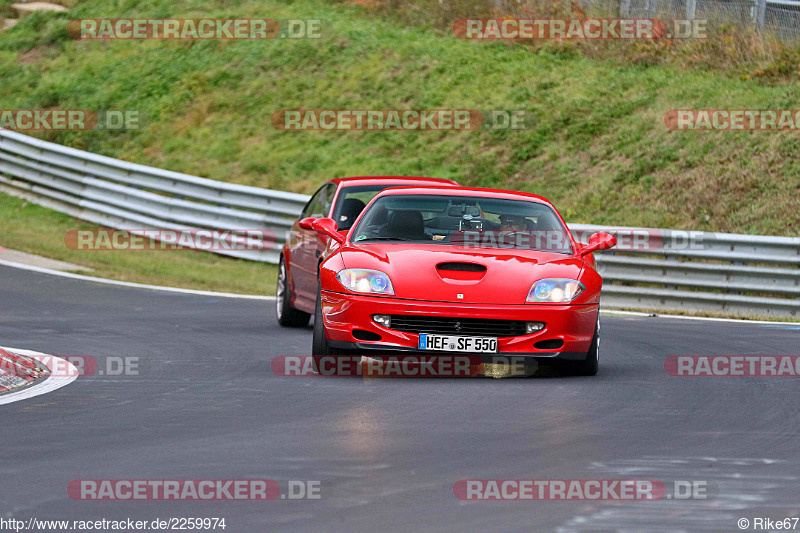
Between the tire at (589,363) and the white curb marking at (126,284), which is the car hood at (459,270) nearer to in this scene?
the tire at (589,363)

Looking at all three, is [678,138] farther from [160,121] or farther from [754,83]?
[160,121]

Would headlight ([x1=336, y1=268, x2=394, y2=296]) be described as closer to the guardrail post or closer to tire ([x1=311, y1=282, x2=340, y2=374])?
tire ([x1=311, y1=282, x2=340, y2=374])

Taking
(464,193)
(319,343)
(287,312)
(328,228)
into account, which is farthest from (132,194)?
(319,343)

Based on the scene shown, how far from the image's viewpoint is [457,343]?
930cm

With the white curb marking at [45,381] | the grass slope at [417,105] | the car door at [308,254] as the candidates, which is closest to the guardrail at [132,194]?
the grass slope at [417,105]

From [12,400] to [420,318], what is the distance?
9.26 feet

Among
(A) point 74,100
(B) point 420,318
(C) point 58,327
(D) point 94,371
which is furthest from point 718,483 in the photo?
(A) point 74,100

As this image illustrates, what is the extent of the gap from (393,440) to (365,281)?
2.73 m

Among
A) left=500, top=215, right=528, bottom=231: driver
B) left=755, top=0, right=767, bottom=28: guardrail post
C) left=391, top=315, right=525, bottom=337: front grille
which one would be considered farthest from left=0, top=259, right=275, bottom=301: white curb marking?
left=755, top=0, right=767, bottom=28: guardrail post

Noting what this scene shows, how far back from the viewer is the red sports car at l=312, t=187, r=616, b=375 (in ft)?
30.6

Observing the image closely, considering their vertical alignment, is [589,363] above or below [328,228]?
below

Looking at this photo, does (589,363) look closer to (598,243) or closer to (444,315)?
(598,243)

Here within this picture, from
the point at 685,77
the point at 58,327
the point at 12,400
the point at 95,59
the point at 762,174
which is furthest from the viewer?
the point at 95,59

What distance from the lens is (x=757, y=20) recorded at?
2716 cm
